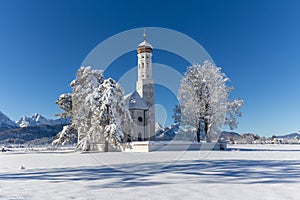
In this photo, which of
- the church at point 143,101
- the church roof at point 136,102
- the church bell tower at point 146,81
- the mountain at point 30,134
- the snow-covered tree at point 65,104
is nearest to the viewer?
the snow-covered tree at point 65,104

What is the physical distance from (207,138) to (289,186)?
2368 centimetres

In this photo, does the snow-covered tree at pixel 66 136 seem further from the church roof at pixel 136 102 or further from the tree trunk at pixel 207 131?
the tree trunk at pixel 207 131

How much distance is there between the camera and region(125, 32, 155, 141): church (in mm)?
35750

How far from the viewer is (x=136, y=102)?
3684 centimetres

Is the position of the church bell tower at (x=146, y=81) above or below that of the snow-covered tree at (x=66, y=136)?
above

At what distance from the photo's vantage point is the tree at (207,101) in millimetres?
28594

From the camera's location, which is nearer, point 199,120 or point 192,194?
point 192,194

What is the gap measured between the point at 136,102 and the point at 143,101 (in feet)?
5.15

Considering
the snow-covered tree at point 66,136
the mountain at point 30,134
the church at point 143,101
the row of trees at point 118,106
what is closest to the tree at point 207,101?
the row of trees at point 118,106

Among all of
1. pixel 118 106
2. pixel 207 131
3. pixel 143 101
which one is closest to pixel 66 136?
pixel 118 106

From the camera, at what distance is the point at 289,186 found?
235 inches

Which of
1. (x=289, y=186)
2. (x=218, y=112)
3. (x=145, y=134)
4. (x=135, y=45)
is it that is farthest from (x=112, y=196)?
(x=135, y=45)

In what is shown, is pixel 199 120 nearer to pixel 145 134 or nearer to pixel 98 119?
pixel 145 134

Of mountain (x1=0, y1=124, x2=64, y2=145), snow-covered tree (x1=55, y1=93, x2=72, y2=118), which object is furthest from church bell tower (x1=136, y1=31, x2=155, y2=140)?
mountain (x1=0, y1=124, x2=64, y2=145)
